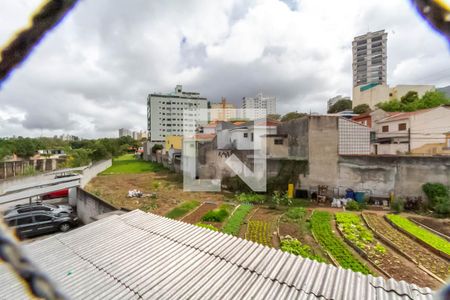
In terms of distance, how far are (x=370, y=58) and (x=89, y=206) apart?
92.6 m

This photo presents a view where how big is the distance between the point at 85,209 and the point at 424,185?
17.6 m

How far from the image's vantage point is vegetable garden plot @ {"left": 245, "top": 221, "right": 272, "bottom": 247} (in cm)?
807

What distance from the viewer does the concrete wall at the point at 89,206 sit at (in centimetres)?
973

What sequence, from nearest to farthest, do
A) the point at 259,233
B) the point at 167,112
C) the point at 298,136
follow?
the point at 259,233, the point at 298,136, the point at 167,112

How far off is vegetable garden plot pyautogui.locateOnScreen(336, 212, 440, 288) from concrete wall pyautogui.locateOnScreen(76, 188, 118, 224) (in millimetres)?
9150

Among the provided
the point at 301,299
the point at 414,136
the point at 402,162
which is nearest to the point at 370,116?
the point at 414,136

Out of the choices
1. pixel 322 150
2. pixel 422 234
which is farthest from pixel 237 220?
pixel 322 150

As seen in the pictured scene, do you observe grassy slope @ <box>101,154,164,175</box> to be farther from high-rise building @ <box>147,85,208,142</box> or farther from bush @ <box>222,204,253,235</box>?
high-rise building @ <box>147,85,208,142</box>

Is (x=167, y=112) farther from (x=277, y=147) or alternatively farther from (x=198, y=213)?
(x=198, y=213)

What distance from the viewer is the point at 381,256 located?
6.75m

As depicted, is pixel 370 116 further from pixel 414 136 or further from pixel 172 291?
pixel 172 291

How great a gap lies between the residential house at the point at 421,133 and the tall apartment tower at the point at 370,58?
2591 inches

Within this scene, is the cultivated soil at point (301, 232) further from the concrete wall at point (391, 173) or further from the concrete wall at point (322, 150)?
the concrete wall at point (391, 173)

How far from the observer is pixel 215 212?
1067cm
